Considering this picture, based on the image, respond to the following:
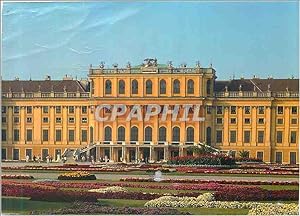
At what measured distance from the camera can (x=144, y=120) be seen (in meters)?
12.3

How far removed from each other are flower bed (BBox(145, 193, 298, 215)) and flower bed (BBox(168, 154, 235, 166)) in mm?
1001

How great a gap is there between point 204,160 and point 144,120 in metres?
1.32

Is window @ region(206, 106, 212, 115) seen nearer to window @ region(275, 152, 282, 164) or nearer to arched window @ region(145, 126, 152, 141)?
arched window @ region(145, 126, 152, 141)

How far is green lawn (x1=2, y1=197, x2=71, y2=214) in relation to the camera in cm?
1134

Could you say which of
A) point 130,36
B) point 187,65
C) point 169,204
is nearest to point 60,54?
point 130,36

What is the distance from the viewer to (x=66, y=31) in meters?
11.7

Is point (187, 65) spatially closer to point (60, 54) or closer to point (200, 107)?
point (200, 107)

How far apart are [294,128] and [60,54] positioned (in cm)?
414

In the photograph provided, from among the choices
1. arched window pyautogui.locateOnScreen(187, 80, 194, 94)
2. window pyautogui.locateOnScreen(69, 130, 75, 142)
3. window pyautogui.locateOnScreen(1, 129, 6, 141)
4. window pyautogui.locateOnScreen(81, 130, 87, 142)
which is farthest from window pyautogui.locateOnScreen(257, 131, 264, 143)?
window pyautogui.locateOnScreen(1, 129, 6, 141)

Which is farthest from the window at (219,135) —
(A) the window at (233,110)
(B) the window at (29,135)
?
(B) the window at (29,135)

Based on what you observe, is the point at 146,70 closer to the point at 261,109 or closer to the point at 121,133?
the point at 121,133

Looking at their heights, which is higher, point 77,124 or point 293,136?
point 77,124

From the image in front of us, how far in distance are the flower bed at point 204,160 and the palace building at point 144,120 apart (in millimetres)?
140

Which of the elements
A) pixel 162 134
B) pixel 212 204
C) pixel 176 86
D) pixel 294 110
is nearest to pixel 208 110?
pixel 176 86
